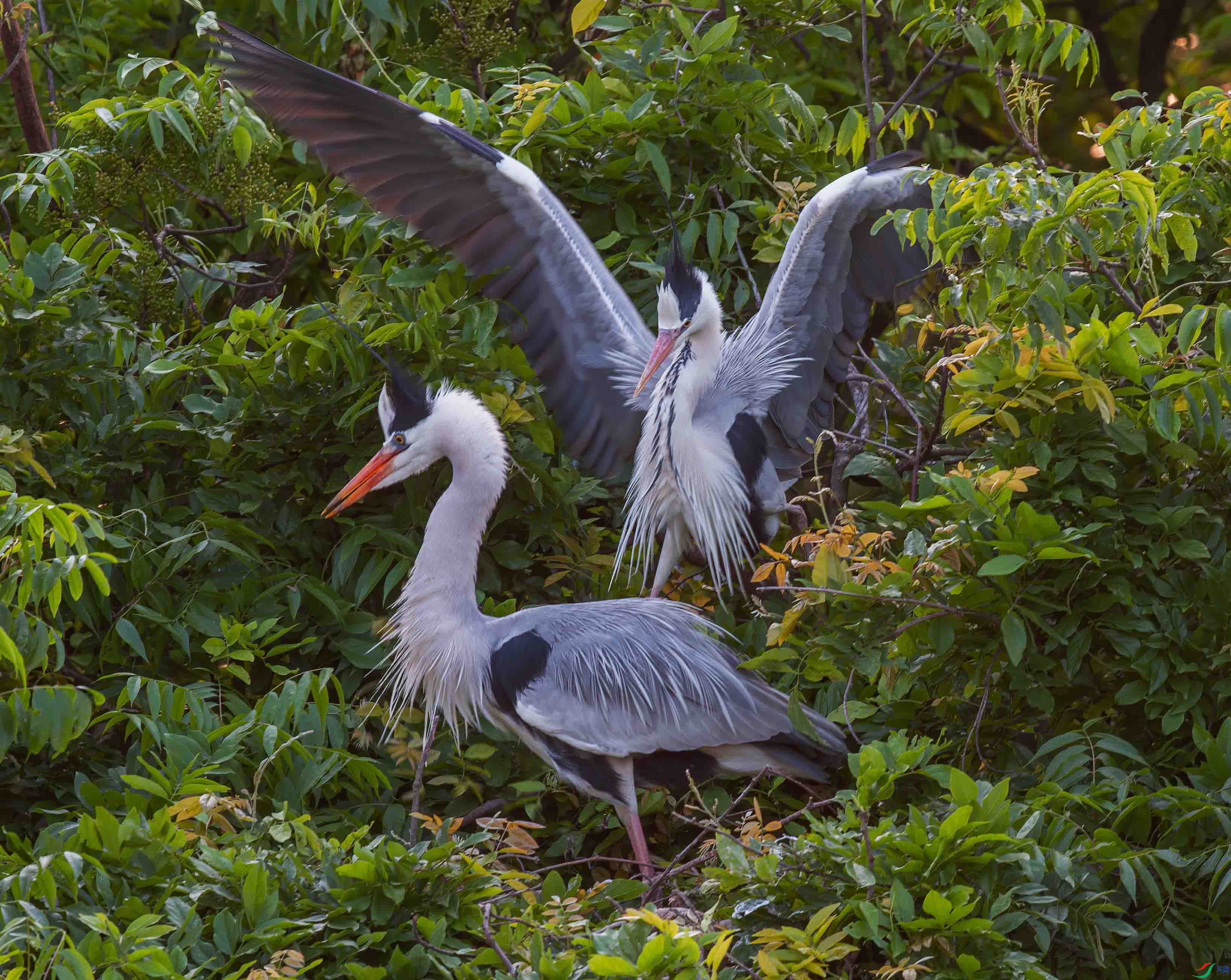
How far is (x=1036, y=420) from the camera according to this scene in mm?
3115

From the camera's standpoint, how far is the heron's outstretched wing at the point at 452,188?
173 inches

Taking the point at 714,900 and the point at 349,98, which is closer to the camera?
the point at 714,900

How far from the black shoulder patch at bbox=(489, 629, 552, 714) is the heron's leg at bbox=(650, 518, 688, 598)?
2.44 ft

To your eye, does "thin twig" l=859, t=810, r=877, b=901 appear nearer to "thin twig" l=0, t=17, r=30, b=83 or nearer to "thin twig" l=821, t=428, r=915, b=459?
"thin twig" l=821, t=428, r=915, b=459

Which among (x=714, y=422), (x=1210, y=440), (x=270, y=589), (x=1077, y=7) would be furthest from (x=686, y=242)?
(x=1077, y=7)

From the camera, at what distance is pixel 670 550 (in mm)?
4719

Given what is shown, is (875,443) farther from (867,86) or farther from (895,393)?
(867,86)

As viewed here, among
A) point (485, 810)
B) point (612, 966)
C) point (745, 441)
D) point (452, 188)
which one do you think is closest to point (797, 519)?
point (745, 441)

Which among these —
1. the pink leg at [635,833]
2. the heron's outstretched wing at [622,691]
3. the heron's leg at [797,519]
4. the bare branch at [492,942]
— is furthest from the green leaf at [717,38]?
the bare branch at [492,942]

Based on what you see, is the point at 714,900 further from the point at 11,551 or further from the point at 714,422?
the point at 714,422

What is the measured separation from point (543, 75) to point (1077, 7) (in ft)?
9.66

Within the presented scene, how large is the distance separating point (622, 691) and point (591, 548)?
19.9 inches

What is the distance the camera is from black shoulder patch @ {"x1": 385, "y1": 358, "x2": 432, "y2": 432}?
12.7 ft

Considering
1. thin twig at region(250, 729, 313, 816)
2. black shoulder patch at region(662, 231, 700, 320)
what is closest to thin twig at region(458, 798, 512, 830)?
thin twig at region(250, 729, 313, 816)
